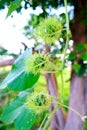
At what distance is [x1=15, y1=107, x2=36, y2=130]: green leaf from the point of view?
0.43 m

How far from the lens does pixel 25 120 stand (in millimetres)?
435

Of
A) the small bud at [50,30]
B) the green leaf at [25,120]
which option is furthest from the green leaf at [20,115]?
the small bud at [50,30]

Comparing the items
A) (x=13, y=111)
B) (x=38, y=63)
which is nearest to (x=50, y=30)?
(x=38, y=63)

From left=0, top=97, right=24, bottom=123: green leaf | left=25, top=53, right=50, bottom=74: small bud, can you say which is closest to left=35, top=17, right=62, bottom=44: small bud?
left=25, top=53, right=50, bottom=74: small bud

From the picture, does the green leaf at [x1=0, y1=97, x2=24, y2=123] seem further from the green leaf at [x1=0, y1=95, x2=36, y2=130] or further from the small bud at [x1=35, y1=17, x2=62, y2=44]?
the small bud at [x1=35, y1=17, x2=62, y2=44]

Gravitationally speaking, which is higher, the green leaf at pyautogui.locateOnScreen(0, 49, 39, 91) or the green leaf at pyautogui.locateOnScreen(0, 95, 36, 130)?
the green leaf at pyautogui.locateOnScreen(0, 49, 39, 91)

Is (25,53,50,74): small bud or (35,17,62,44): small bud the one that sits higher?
(35,17,62,44): small bud

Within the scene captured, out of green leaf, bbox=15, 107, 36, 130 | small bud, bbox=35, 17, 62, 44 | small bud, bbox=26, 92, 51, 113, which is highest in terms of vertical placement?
small bud, bbox=35, 17, 62, 44

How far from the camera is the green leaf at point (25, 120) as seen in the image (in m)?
0.43

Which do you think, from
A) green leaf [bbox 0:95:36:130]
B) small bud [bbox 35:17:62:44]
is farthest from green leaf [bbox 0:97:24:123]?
small bud [bbox 35:17:62:44]

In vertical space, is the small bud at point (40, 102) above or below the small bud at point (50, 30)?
below

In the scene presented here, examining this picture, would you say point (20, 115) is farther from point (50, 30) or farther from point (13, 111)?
point (50, 30)

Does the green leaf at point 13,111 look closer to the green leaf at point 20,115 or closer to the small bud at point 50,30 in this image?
the green leaf at point 20,115

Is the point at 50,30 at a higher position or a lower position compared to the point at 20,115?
higher
